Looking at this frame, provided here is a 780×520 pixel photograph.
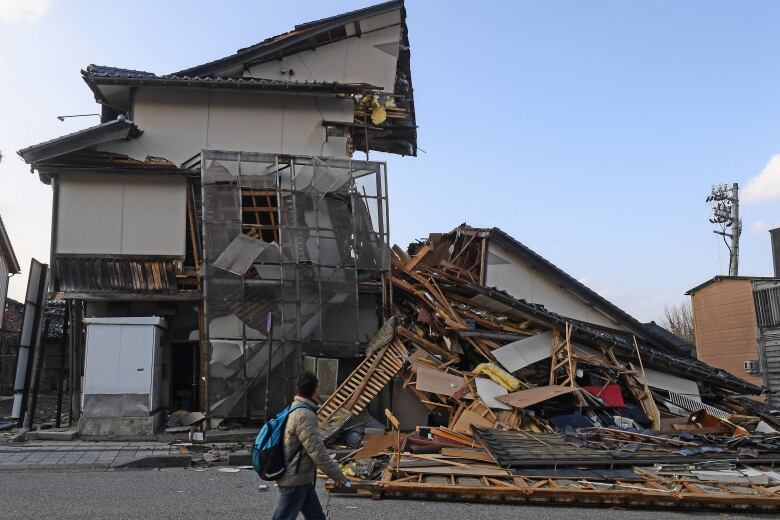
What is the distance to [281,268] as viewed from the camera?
13.8 meters

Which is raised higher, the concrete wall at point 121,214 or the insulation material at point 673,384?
the concrete wall at point 121,214

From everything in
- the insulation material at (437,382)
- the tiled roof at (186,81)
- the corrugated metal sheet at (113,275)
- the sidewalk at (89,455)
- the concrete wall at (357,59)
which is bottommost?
the sidewalk at (89,455)

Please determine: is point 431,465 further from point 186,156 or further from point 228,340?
point 186,156

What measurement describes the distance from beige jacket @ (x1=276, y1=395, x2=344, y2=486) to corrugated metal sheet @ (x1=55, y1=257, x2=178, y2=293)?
10134 mm

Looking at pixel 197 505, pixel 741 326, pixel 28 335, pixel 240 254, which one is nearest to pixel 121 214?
pixel 240 254

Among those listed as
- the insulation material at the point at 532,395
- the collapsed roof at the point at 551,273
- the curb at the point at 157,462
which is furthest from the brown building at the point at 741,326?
the curb at the point at 157,462

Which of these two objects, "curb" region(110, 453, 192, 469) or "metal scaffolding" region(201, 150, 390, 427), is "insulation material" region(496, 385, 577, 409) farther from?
"curb" region(110, 453, 192, 469)

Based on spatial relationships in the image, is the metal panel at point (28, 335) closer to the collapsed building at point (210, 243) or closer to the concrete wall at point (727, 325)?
the collapsed building at point (210, 243)

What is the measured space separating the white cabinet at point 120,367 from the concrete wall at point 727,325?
18479mm

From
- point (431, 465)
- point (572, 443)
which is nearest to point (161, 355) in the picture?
point (431, 465)

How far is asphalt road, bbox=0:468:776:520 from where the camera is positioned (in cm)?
693

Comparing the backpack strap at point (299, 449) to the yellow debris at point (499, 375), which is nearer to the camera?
the backpack strap at point (299, 449)

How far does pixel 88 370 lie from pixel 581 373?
9761mm

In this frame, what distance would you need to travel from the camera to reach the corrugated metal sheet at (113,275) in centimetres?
1384
